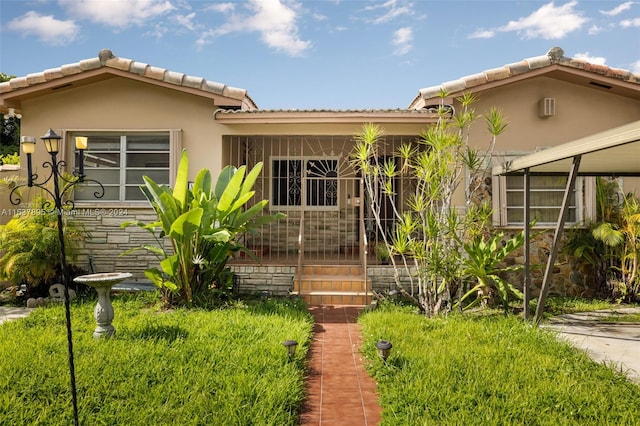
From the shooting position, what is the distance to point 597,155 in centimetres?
605

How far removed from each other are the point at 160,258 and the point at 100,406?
18.1ft

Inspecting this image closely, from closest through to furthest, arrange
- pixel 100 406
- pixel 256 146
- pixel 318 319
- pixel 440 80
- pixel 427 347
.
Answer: pixel 100 406
pixel 427 347
pixel 318 319
pixel 440 80
pixel 256 146

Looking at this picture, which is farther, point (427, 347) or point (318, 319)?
point (318, 319)

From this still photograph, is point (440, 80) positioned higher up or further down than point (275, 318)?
higher up

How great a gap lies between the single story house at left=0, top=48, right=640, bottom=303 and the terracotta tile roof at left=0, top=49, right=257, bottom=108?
0.02 m

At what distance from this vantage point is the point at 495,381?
432cm

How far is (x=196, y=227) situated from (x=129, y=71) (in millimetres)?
4150

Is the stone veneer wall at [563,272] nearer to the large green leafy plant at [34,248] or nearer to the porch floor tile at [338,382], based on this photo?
the porch floor tile at [338,382]

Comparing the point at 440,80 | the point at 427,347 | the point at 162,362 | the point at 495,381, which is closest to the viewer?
the point at 495,381

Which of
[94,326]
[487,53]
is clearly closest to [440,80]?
[487,53]

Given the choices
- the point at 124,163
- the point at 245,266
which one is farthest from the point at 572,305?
the point at 124,163

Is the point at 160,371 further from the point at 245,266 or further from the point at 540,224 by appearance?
the point at 540,224

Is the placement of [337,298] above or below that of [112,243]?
below

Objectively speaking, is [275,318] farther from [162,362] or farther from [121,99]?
[121,99]
